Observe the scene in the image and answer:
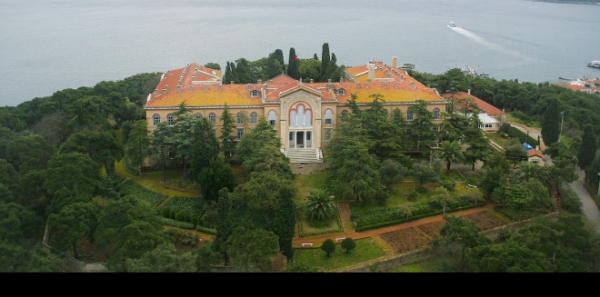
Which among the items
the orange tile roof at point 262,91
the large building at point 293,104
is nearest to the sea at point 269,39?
the orange tile roof at point 262,91

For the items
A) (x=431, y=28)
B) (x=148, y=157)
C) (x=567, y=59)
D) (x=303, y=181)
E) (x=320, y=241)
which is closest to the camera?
(x=320, y=241)

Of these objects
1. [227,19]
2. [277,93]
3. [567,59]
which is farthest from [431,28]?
[277,93]

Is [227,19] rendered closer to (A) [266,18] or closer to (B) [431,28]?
(A) [266,18]

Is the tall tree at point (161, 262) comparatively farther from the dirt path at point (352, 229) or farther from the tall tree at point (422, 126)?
the tall tree at point (422, 126)

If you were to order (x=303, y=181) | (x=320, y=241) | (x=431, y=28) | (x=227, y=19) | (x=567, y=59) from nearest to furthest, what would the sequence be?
(x=320, y=241), (x=303, y=181), (x=567, y=59), (x=431, y=28), (x=227, y=19)

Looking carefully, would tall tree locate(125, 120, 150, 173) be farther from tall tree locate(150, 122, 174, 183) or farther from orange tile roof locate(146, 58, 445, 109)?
orange tile roof locate(146, 58, 445, 109)

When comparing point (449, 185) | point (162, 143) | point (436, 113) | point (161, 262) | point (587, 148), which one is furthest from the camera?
point (436, 113)

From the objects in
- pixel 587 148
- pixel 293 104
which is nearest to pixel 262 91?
pixel 293 104

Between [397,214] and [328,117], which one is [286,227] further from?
[328,117]
